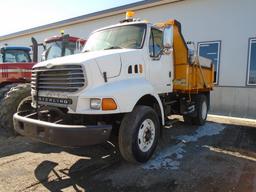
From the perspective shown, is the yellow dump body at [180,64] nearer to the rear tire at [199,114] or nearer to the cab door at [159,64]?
the cab door at [159,64]

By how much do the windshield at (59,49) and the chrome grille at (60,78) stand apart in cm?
347

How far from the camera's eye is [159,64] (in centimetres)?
568

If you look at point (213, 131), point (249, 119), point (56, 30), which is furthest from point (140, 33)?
point (56, 30)

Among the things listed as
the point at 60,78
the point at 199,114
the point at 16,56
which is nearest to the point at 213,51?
the point at 199,114

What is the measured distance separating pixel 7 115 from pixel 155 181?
3666mm

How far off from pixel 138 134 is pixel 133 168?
63 cm

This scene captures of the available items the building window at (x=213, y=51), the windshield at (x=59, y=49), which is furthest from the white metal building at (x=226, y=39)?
the windshield at (x=59, y=49)

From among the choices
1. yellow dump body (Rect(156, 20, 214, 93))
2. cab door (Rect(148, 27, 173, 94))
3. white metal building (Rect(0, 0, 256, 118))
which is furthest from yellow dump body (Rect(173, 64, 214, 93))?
white metal building (Rect(0, 0, 256, 118))

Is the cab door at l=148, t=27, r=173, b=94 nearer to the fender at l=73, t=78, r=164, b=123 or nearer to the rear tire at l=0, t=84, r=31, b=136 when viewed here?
the fender at l=73, t=78, r=164, b=123

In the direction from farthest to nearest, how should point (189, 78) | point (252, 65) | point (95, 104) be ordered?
point (252, 65) → point (189, 78) → point (95, 104)

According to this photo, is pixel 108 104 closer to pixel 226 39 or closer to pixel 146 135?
pixel 146 135

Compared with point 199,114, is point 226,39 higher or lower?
higher

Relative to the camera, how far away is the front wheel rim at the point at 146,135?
466 cm

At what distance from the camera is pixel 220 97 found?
1177 centimetres
